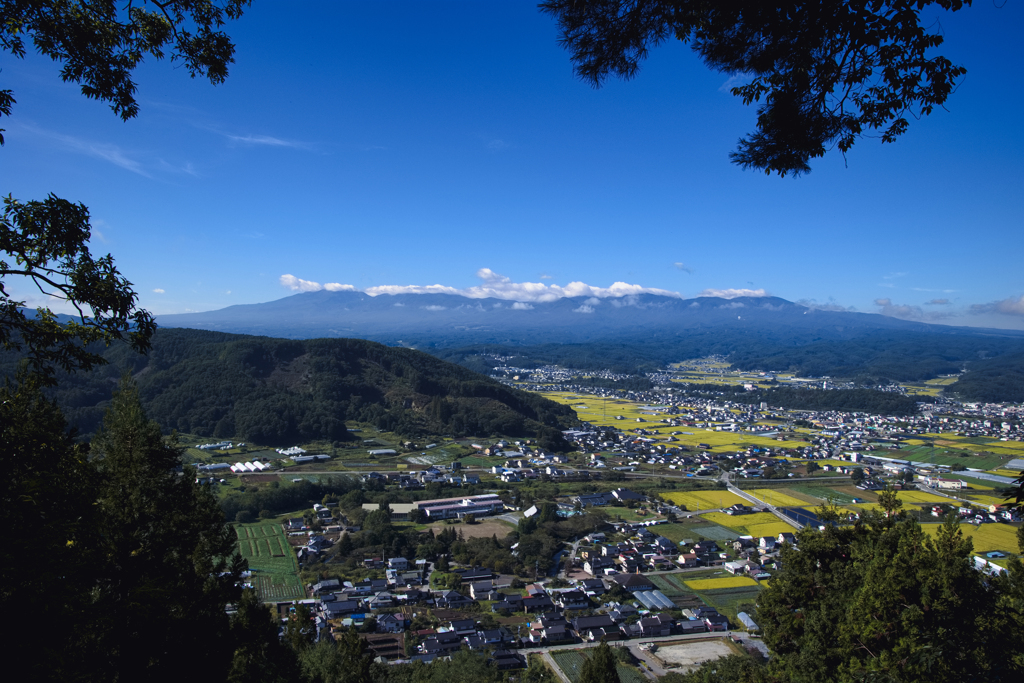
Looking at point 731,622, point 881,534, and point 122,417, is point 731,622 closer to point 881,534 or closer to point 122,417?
point 881,534

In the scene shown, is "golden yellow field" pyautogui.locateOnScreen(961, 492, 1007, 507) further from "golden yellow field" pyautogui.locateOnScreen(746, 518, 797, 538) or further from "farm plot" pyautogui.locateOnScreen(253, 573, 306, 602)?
"farm plot" pyautogui.locateOnScreen(253, 573, 306, 602)

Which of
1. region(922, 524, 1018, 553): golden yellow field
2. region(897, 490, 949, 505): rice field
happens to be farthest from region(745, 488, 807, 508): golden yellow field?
region(922, 524, 1018, 553): golden yellow field

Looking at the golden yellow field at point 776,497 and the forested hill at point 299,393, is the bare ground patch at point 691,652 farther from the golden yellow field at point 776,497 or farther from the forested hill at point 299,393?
the forested hill at point 299,393

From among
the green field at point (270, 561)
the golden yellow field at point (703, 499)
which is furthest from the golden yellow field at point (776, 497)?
the green field at point (270, 561)

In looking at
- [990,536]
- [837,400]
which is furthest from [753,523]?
[837,400]

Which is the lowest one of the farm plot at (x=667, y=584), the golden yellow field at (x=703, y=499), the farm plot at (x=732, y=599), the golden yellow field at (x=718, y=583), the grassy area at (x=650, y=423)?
the grassy area at (x=650, y=423)

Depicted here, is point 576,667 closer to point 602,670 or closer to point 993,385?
point 602,670

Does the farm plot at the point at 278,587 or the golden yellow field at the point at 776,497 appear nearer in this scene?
the farm plot at the point at 278,587
